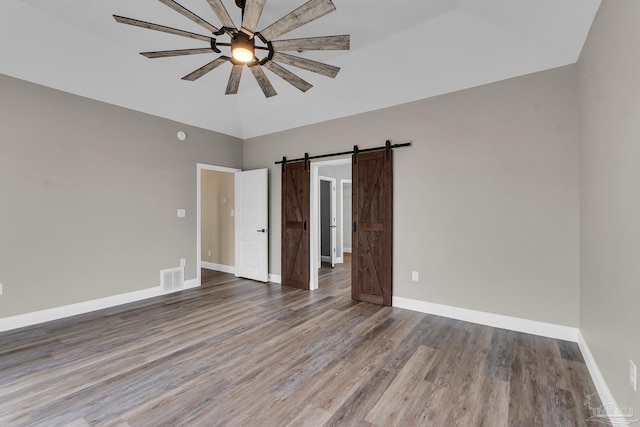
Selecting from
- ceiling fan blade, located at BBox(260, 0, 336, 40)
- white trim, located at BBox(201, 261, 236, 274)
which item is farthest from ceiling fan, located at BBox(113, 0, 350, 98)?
white trim, located at BBox(201, 261, 236, 274)

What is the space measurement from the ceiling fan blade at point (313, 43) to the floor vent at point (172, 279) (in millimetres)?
3870

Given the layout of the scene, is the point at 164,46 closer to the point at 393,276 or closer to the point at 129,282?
the point at 129,282

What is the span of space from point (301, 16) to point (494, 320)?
355 cm

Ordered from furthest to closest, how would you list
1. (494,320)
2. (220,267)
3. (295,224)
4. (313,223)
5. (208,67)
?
(220,267) → (295,224) → (313,223) → (494,320) → (208,67)

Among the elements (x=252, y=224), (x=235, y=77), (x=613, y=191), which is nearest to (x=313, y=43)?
(x=235, y=77)

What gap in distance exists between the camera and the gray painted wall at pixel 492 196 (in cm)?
293

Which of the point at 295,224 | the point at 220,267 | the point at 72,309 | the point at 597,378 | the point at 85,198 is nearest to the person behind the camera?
the point at 597,378

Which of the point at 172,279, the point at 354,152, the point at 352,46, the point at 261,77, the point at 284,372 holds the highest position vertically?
the point at 352,46

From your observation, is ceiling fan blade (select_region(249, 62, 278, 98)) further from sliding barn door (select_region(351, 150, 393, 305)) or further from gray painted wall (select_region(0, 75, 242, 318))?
gray painted wall (select_region(0, 75, 242, 318))

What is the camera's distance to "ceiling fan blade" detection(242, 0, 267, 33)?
180cm

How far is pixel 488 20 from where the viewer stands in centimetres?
269

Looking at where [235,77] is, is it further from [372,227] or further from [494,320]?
[494,320]

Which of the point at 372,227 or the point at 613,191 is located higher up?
the point at 613,191

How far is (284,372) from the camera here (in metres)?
2.36
